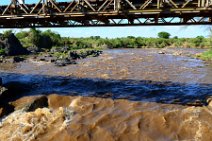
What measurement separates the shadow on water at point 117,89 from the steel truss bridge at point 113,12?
5644mm

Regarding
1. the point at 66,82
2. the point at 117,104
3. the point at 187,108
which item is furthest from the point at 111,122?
the point at 66,82

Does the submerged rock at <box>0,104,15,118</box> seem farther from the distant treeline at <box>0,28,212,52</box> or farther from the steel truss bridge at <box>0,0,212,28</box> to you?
the distant treeline at <box>0,28,212,52</box>

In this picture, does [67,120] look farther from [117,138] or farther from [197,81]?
[197,81]

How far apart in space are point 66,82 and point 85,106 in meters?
9.64

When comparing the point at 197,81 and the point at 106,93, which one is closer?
the point at 106,93

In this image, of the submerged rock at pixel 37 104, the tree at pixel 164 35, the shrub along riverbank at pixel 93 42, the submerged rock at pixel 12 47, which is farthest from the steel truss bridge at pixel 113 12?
the tree at pixel 164 35

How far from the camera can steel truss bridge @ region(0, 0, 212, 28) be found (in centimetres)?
1855

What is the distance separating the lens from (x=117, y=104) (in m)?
22.2

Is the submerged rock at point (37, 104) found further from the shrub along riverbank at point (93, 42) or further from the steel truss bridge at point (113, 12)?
the shrub along riverbank at point (93, 42)

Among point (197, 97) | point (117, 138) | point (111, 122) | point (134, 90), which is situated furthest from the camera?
point (134, 90)

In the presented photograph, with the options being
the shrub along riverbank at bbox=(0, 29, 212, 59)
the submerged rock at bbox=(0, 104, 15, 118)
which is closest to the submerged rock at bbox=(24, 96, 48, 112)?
the submerged rock at bbox=(0, 104, 15, 118)

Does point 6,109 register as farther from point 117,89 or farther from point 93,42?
point 93,42

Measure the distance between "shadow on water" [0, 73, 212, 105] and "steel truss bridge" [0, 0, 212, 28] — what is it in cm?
564

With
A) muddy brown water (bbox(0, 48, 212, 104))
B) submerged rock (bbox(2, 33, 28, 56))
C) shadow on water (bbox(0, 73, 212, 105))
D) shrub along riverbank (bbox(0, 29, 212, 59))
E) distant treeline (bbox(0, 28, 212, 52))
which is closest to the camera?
shadow on water (bbox(0, 73, 212, 105))
